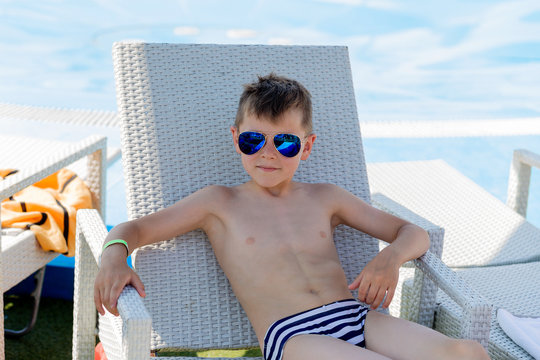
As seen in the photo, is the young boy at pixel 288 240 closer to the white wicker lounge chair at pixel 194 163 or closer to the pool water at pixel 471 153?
the white wicker lounge chair at pixel 194 163

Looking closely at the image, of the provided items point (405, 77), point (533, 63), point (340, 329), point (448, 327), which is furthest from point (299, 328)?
point (533, 63)

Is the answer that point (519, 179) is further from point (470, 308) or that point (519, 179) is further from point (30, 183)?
point (30, 183)

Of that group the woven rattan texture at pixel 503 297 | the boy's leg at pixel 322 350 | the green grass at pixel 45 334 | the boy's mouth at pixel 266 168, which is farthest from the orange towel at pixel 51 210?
the woven rattan texture at pixel 503 297

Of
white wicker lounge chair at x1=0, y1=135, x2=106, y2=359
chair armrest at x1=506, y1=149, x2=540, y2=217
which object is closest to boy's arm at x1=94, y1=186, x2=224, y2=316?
white wicker lounge chair at x1=0, y1=135, x2=106, y2=359

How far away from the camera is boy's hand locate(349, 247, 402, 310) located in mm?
2018

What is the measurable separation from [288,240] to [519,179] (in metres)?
1.97

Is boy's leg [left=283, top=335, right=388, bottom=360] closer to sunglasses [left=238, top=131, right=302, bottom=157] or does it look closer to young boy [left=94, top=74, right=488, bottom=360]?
young boy [left=94, top=74, right=488, bottom=360]

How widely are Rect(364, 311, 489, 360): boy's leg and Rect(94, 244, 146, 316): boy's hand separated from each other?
70 cm

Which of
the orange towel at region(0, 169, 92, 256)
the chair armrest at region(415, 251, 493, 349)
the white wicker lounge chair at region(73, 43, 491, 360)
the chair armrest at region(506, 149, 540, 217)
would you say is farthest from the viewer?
the chair armrest at region(506, 149, 540, 217)

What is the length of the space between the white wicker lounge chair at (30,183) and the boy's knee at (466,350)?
1573mm

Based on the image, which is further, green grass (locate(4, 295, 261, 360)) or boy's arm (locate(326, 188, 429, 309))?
green grass (locate(4, 295, 261, 360))

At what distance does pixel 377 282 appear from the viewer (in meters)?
2.02

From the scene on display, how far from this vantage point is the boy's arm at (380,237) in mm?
2023

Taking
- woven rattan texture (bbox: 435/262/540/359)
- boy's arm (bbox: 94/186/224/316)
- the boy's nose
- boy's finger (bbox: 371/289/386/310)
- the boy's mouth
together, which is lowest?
woven rattan texture (bbox: 435/262/540/359)
